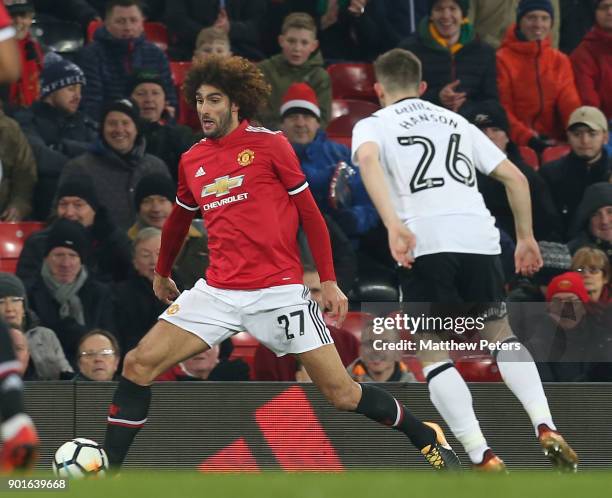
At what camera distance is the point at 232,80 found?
25.3 ft

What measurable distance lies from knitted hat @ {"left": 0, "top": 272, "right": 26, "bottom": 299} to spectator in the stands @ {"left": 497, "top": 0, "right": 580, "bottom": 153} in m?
5.12

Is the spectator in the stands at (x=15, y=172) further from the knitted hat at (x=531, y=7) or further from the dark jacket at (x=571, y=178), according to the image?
the knitted hat at (x=531, y=7)

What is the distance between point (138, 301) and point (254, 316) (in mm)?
2728

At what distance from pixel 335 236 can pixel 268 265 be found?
10.9ft

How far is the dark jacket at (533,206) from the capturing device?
1153cm

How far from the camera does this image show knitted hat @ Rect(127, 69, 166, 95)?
12.1 m

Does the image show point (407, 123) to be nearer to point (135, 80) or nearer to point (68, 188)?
point (68, 188)

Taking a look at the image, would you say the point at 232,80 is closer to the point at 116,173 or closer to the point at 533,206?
the point at 116,173

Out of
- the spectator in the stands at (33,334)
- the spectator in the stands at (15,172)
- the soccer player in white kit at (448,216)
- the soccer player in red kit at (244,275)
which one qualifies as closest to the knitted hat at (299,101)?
the spectator in the stands at (15,172)

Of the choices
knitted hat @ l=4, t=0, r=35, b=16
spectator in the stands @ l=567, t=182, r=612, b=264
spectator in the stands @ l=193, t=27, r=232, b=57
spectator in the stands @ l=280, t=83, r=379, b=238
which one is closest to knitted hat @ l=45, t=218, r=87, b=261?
spectator in the stands @ l=280, t=83, r=379, b=238

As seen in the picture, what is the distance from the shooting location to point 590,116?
11.8 metres

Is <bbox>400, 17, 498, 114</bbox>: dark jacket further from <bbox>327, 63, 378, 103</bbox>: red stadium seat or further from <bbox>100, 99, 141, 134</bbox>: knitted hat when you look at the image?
<bbox>100, 99, 141, 134</bbox>: knitted hat

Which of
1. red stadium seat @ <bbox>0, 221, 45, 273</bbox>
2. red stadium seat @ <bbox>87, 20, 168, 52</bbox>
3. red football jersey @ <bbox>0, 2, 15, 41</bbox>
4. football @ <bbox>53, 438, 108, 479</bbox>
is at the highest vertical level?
red football jersey @ <bbox>0, 2, 15, 41</bbox>

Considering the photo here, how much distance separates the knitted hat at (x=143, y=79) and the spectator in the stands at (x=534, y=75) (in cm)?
295
